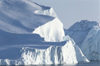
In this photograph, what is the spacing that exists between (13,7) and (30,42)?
13248mm

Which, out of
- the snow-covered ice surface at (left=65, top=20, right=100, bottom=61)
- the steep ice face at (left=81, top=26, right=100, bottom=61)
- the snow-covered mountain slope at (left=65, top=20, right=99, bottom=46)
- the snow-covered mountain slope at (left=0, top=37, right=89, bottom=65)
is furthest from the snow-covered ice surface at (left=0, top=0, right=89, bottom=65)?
the snow-covered mountain slope at (left=65, top=20, right=99, bottom=46)

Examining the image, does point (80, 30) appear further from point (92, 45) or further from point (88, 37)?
point (92, 45)

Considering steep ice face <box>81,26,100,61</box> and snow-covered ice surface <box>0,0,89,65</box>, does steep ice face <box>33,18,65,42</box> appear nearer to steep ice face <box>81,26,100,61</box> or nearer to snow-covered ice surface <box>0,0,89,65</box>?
snow-covered ice surface <box>0,0,89,65</box>

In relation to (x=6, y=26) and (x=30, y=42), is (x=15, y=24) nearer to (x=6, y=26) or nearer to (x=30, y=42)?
(x=6, y=26)

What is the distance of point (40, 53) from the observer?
6125cm

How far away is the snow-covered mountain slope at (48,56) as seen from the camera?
5881 cm

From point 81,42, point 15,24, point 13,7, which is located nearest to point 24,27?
point 15,24

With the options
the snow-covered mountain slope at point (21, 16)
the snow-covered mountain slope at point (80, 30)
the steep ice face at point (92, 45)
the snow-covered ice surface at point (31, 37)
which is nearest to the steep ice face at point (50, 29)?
the snow-covered ice surface at point (31, 37)

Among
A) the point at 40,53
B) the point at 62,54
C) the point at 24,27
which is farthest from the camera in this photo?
the point at 24,27

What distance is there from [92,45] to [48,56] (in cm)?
2938

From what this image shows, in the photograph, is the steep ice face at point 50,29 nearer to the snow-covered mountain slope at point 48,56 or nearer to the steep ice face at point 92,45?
the snow-covered mountain slope at point 48,56

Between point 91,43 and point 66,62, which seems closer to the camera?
point 66,62

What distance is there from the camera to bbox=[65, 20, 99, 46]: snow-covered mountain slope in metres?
103

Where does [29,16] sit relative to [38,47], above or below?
above
